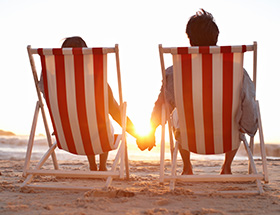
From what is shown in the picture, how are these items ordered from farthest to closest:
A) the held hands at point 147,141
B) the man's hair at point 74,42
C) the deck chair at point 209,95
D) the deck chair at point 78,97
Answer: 1. the held hands at point 147,141
2. the man's hair at point 74,42
3. the deck chair at point 78,97
4. the deck chair at point 209,95

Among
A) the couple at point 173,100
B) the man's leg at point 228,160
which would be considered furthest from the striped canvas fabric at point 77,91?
the man's leg at point 228,160

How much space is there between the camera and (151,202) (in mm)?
2354

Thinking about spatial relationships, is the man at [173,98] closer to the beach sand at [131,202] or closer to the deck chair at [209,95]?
the deck chair at [209,95]

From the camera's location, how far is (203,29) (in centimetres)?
317

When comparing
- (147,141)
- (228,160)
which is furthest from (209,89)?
(147,141)

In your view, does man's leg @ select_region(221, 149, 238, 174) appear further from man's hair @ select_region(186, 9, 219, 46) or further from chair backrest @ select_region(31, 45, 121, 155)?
chair backrest @ select_region(31, 45, 121, 155)

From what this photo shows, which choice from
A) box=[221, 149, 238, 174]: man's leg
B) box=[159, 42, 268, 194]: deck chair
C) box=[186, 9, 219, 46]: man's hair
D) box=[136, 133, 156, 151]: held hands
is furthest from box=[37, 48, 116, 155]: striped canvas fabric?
box=[221, 149, 238, 174]: man's leg

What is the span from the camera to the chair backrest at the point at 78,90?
2.83 metres

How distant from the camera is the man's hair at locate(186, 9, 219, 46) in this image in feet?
10.4

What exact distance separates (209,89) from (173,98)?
0.47 m

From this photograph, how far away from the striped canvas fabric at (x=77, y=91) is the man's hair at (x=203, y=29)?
0.88 metres

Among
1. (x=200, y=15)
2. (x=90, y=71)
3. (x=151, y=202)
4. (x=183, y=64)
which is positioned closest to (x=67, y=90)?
(x=90, y=71)

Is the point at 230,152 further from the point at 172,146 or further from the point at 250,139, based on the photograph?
the point at 172,146

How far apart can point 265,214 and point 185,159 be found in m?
1.43
